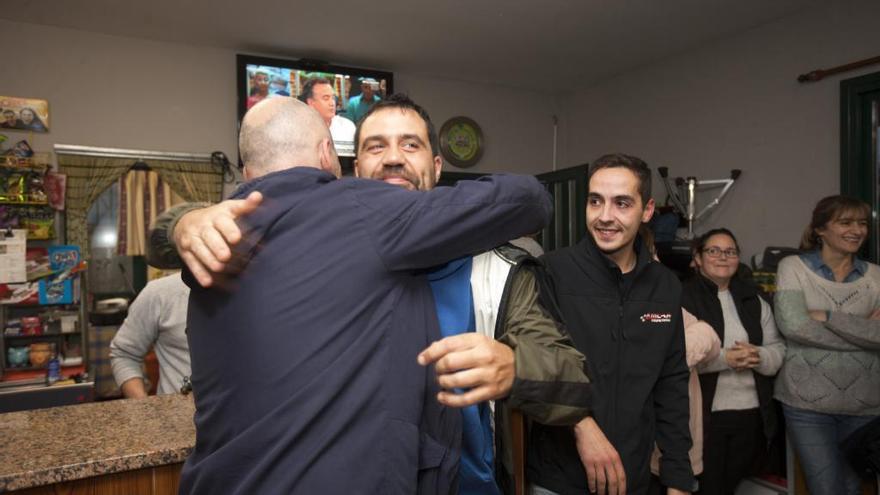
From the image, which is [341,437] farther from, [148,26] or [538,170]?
[538,170]

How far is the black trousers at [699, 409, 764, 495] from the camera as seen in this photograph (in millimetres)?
2506

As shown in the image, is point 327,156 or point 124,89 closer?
point 327,156

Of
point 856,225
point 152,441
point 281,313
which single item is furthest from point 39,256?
point 856,225

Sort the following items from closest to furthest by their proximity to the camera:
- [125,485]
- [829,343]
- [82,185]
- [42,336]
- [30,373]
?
[125,485] → [829,343] → [30,373] → [42,336] → [82,185]

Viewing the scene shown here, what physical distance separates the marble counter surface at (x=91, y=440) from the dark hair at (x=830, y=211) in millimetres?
2867

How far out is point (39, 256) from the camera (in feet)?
13.1

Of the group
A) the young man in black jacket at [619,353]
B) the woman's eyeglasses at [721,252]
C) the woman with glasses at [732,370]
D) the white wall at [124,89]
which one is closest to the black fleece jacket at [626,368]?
the young man in black jacket at [619,353]

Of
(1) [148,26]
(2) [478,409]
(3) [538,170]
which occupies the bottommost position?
(2) [478,409]

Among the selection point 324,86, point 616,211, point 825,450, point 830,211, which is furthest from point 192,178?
point 825,450

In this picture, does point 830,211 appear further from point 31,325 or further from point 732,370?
point 31,325

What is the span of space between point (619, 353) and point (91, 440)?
4.65 feet

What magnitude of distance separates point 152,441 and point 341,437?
746 millimetres

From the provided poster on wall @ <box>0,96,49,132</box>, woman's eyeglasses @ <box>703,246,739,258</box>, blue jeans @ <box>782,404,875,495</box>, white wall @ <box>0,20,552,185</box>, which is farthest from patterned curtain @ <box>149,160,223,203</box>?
blue jeans @ <box>782,404,875,495</box>

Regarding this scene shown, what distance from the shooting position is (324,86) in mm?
4848
